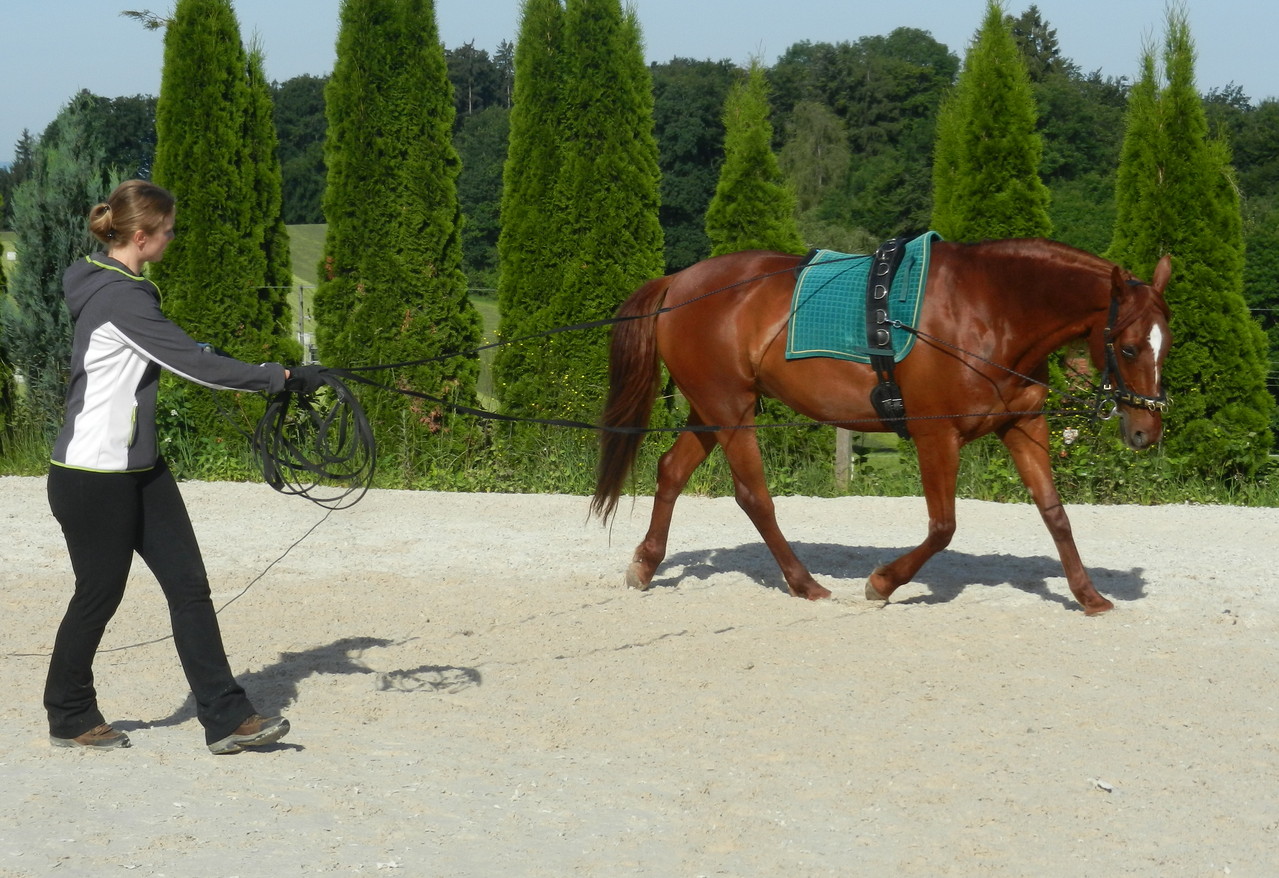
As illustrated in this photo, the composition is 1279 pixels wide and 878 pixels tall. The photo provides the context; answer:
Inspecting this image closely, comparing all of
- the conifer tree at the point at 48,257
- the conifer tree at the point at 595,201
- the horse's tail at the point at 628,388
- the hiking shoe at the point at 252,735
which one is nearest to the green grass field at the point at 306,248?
the conifer tree at the point at 48,257

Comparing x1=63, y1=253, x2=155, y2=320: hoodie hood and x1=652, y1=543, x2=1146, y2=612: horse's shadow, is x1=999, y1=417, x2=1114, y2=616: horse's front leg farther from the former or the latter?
x1=63, y1=253, x2=155, y2=320: hoodie hood

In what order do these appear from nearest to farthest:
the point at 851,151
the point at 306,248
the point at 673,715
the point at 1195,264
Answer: the point at 673,715 < the point at 1195,264 < the point at 306,248 < the point at 851,151

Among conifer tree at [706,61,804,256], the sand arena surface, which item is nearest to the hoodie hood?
the sand arena surface

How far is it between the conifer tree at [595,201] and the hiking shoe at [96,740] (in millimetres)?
7230

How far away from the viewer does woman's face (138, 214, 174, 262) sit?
4.28 m

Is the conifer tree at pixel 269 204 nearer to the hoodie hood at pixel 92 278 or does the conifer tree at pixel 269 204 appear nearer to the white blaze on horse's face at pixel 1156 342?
the hoodie hood at pixel 92 278

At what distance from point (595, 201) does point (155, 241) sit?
7.47 metres

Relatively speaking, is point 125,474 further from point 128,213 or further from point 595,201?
point 595,201

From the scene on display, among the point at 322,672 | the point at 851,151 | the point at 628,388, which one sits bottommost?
the point at 322,672

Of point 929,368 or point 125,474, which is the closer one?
point 125,474

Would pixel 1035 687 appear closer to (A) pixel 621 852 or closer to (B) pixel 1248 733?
(B) pixel 1248 733

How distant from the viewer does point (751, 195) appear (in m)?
11.8

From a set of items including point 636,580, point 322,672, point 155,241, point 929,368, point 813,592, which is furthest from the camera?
point 636,580

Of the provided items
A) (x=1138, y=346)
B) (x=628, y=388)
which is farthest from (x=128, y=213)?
(x=1138, y=346)
